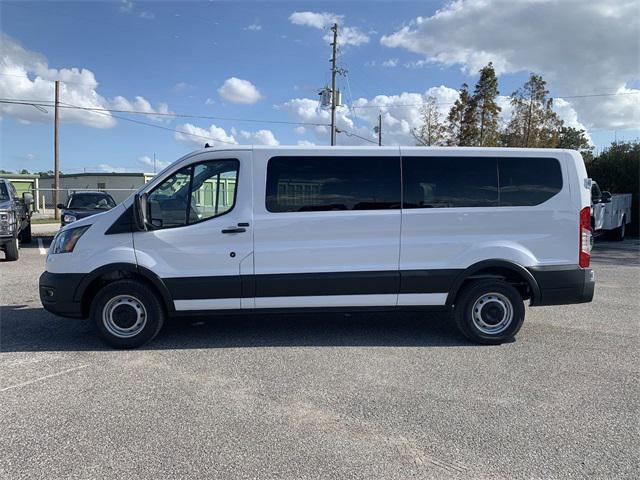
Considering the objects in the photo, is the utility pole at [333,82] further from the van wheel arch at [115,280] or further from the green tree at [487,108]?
the van wheel arch at [115,280]

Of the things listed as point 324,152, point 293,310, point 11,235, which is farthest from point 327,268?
point 11,235

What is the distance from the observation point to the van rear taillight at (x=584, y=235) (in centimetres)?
543

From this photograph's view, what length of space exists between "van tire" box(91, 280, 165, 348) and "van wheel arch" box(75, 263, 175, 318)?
70 millimetres

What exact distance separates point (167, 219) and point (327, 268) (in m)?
1.80

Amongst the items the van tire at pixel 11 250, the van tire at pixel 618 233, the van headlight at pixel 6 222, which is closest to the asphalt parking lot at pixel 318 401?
the van headlight at pixel 6 222

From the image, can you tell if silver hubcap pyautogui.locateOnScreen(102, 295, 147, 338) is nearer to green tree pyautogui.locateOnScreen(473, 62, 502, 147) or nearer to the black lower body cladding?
the black lower body cladding

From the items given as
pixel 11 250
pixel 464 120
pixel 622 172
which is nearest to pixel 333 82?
pixel 464 120

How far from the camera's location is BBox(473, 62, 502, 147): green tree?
94.1 feet

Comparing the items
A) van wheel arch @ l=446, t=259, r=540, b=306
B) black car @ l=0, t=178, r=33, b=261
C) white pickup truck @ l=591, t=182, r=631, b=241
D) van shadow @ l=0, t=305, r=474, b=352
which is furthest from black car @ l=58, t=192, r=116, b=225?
white pickup truck @ l=591, t=182, r=631, b=241

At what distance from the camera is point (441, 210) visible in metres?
5.39

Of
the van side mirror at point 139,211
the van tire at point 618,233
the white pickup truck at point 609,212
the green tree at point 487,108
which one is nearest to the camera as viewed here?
the van side mirror at point 139,211

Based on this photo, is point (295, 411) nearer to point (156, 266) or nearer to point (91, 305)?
point (156, 266)

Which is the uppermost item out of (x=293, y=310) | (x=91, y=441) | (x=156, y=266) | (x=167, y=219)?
(x=167, y=219)

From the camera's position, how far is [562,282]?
18.0ft
